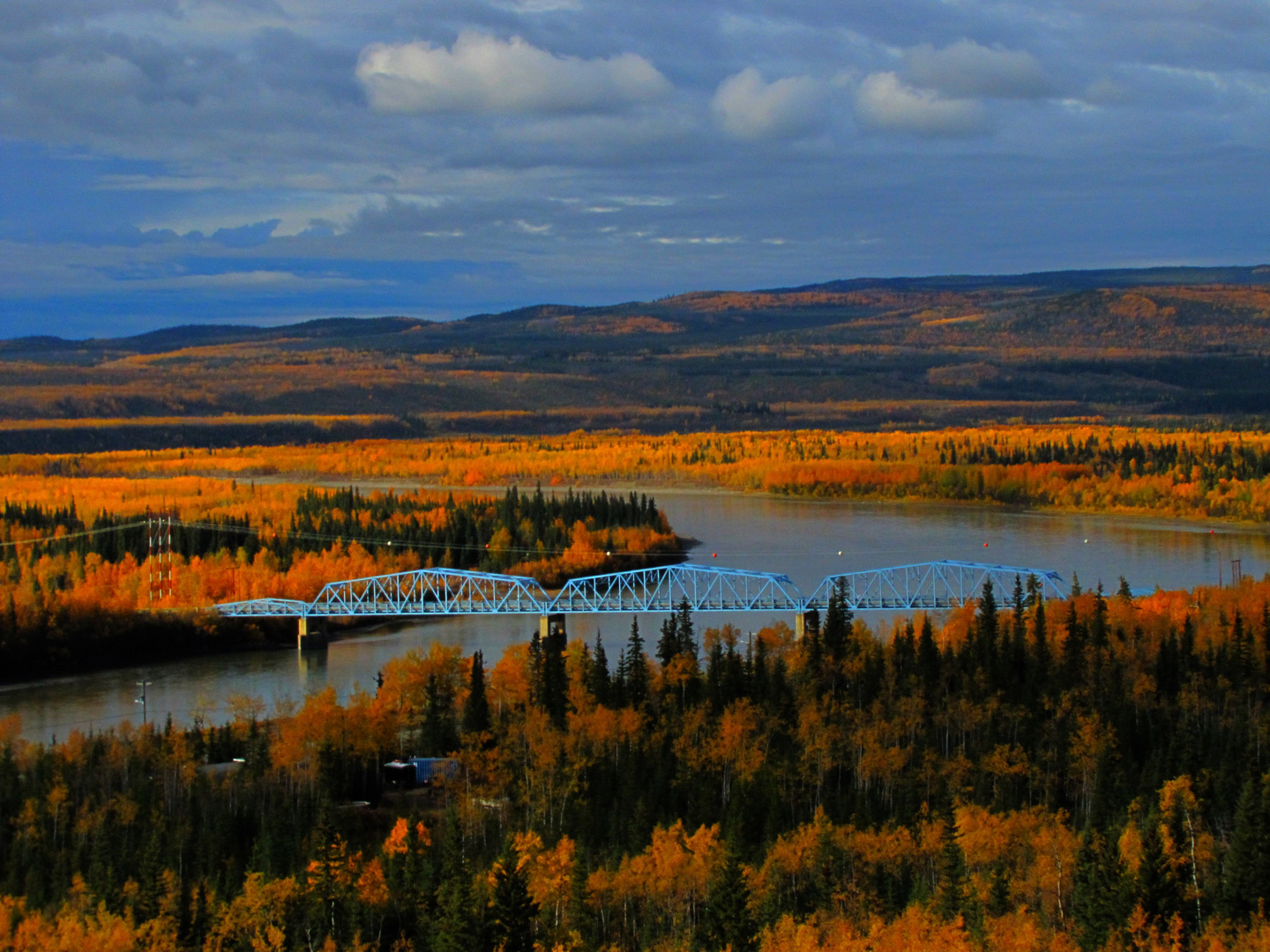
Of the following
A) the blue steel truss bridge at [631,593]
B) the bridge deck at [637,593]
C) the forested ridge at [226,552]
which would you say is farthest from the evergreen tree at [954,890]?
the forested ridge at [226,552]

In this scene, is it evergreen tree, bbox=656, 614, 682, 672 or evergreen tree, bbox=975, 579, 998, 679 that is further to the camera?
evergreen tree, bbox=656, 614, 682, 672

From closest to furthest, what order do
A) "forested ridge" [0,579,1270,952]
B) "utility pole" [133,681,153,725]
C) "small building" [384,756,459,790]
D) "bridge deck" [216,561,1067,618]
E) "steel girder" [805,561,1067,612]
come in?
"forested ridge" [0,579,1270,952]
"small building" [384,756,459,790]
"utility pole" [133,681,153,725]
"steel girder" [805,561,1067,612]
"bridge deck" [216,561,1067,618]

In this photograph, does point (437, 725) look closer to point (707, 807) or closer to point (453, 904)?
point (707, 807)

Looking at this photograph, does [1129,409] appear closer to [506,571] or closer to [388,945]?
[506,571]

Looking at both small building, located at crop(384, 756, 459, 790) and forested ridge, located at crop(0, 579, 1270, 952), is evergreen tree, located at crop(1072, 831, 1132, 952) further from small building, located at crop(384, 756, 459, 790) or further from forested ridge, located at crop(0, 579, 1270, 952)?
small building, located at crop(384, 756, 459, 790)

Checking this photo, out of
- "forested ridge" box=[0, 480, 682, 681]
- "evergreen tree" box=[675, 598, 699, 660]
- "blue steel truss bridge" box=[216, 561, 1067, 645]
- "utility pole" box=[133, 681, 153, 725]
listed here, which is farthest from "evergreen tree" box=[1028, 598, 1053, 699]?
"forested ridge" box=[0, 480, 682, 681]

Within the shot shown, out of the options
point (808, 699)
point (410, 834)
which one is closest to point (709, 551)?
point (808, 699)

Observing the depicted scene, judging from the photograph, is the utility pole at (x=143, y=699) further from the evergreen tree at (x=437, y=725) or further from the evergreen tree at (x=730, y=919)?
the evergreen tree at (x=730, y=919)
